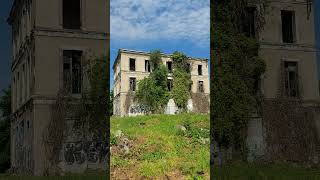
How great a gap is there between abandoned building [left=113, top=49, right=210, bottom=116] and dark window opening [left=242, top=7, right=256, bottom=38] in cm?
94

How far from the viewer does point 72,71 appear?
8438 millimetres

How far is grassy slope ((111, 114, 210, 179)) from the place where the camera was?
9172 millimetres

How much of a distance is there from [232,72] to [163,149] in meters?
1.96

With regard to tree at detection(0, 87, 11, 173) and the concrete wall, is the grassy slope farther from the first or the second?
tree at detection(0, 87, 11, 173)

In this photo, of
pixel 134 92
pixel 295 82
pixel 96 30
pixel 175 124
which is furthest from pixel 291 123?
pixel 96 30

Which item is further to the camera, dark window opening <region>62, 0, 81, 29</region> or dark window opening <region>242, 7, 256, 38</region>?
dark window opening <region>242, 7, 256, 38</region>

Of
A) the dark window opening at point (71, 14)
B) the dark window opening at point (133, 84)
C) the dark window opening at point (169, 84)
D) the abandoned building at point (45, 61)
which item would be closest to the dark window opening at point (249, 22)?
A: the dark window opening at point (169, 84)

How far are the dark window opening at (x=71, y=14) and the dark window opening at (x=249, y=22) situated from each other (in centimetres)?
310

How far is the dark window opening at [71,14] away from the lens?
27.5ft

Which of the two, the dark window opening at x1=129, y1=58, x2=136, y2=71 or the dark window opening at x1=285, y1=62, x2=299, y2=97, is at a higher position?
the dark window opening at x1=129, y1=58, x2=136, y2=71

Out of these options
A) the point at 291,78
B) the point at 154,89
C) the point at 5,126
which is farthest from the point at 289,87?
the point at 5,126

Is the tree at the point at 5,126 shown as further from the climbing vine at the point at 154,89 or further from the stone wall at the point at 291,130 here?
the stone wall at the point at 291,130

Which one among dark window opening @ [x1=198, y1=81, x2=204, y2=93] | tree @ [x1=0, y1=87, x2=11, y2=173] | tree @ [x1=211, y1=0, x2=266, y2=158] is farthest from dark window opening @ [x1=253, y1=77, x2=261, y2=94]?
tree @ [x1=0, y1=87, x2=11, y2=173]

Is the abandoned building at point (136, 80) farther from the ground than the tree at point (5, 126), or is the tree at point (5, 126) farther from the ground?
the abandoned building at point (136, 80)
